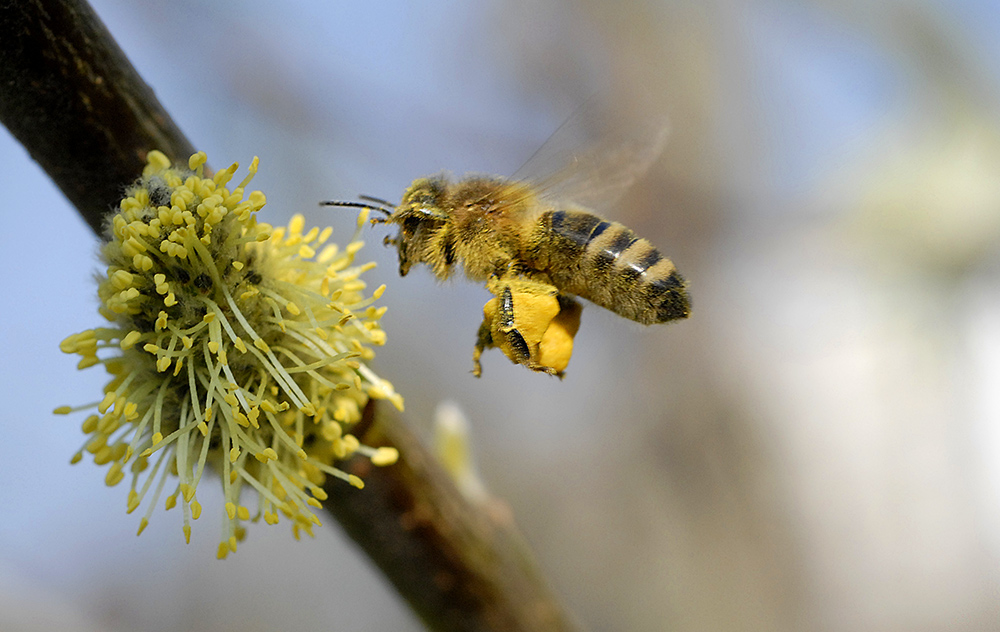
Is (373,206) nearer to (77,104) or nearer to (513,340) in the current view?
(513,340)

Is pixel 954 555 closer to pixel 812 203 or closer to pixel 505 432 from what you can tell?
pixel 812 203

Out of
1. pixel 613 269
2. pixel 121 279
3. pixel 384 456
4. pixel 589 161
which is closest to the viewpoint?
pixel 121 279

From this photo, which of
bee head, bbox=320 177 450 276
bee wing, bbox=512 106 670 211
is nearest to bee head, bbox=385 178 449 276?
bee head, bbox=320 177 450 276

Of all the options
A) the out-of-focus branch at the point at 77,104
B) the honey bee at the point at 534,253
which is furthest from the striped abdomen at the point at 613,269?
the out-of-focus branch at the point at 77,104

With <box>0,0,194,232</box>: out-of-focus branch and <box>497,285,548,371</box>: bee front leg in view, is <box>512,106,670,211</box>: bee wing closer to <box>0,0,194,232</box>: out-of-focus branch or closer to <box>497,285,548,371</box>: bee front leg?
<box>497,285,548,371</box>: bee front leg

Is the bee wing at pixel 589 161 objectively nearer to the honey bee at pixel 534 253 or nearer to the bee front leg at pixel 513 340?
the honey bee at pixel 534 253

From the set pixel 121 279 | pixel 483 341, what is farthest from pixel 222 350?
pixel 483 341
